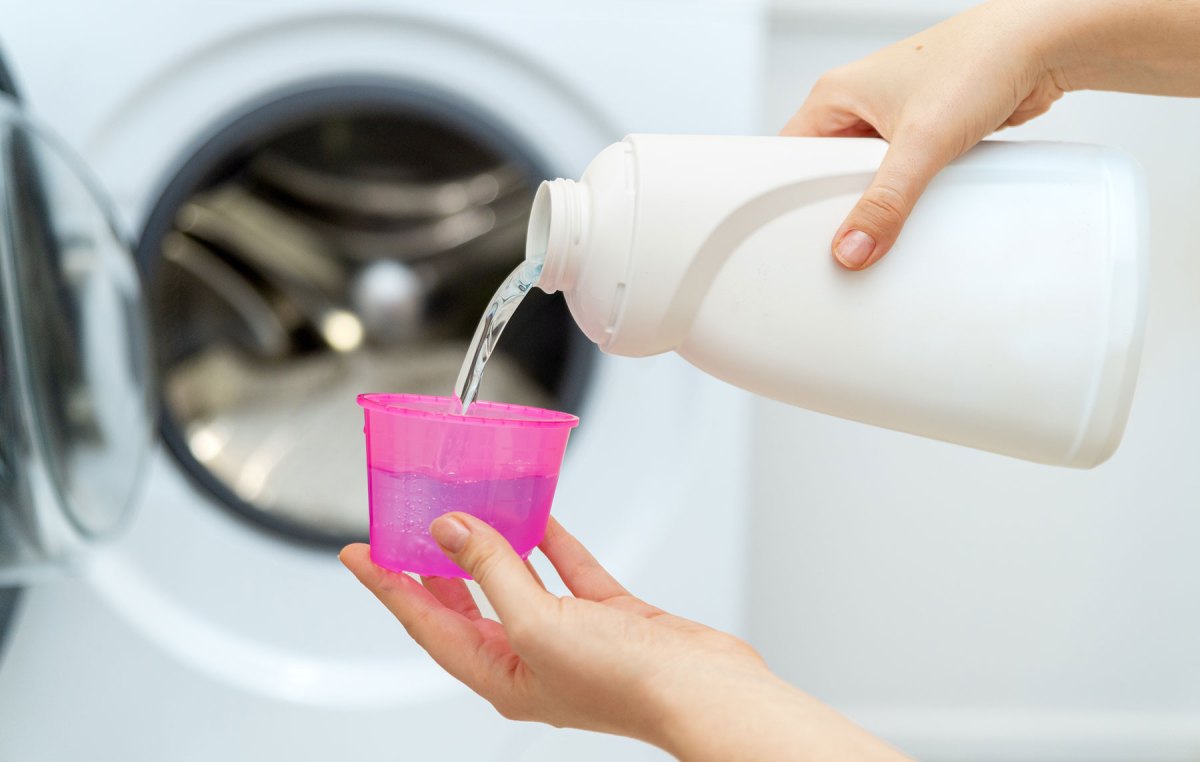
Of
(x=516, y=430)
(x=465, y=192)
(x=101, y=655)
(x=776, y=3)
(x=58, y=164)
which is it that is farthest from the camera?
(x=465, y=192)

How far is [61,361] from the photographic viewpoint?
816 millimetres

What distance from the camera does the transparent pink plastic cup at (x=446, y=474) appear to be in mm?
515

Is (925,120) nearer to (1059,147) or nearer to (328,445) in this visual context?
(1059,147)

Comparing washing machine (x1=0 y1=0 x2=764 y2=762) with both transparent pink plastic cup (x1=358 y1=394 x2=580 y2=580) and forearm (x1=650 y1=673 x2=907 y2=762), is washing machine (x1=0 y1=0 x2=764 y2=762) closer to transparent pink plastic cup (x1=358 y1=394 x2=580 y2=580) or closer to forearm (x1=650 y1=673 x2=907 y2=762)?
transparent pink plastic cup (x1=358 y1=394 x2=580 y2=580)

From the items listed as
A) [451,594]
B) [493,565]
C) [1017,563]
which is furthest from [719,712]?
[1017,563]

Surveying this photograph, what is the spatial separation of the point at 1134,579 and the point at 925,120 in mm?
856

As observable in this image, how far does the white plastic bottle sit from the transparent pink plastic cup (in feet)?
0.25

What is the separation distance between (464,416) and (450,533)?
0.19ft

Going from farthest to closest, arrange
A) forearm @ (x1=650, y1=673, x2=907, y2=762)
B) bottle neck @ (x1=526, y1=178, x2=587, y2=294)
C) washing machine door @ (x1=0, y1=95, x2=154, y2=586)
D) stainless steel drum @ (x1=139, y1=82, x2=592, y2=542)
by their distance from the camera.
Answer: stainless steel drum @ (x1=139, y1=82, x2=592, y2=542) < washing machine door @ (x1=0, y1=95, x2=154, y2=586) < bottle neck @ (x1=526, y1=178, x2=587, y2=294) < forearm @ (x1=650, y1=673, x2=907, y2=762)

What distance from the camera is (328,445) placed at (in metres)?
1.09

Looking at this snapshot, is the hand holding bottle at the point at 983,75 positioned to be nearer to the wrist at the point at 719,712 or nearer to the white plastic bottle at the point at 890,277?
the white plastic bottle at the point at 890,277

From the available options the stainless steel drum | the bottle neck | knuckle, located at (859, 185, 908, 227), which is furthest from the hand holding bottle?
the stainless steel drum

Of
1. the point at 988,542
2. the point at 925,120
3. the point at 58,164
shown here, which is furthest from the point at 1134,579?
the point at 58,164

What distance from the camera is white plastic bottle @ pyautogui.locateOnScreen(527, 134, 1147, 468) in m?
0.54
